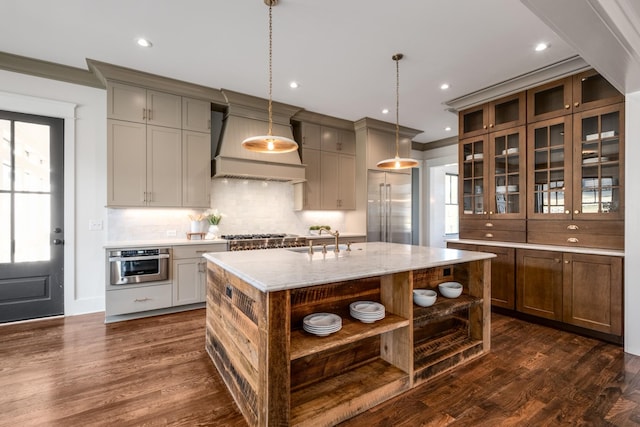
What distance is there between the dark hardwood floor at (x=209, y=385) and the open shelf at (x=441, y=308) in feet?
1.51

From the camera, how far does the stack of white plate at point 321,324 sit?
1.85 metres

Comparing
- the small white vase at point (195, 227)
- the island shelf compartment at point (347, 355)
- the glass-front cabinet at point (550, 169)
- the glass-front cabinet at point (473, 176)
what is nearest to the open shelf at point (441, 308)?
the island shelf compartment at point (347, 355)

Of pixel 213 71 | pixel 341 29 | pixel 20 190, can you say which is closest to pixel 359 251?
pixel 341 29

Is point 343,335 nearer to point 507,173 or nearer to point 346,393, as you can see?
point 346,393

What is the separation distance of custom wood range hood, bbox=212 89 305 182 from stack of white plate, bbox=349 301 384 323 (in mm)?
2798

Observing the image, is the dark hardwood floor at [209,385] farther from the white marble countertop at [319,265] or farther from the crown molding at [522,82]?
the crown molding at [522,82]

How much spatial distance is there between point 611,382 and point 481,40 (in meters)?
3.09

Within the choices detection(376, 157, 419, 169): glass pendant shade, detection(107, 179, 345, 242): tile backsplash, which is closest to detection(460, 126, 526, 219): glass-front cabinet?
detection(376, 157, 419, 169): glass pendant shade

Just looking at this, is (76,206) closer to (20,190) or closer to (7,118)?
(20,190)

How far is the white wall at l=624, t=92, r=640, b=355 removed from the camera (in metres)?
2.73

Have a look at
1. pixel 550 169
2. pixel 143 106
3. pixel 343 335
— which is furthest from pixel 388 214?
pixel 143 106

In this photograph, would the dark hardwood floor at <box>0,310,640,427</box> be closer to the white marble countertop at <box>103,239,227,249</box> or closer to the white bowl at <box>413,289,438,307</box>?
the white bowl at <box>413,289,438,307</box>

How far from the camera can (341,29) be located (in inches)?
111

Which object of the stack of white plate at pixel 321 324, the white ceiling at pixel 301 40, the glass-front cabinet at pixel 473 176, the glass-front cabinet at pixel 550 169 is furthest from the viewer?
the glass-front cabinet at pixel 473 176
